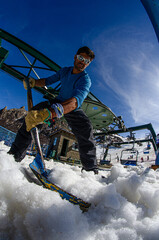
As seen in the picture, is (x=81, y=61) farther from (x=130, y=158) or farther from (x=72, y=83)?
(x=130, y=158)

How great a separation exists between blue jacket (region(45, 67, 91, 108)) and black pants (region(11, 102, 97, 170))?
406 millimetres

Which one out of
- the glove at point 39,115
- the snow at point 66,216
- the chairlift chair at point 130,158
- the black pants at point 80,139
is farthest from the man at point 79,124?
the chairlift chair at point 130,158

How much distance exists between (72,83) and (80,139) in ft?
3.56

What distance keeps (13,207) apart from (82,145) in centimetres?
171

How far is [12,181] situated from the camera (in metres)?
0.79

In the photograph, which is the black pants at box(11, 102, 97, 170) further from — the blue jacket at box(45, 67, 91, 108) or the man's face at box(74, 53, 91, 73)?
the man's face at box(74, 53, 91, 73)

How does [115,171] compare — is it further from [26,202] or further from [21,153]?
[21,153]

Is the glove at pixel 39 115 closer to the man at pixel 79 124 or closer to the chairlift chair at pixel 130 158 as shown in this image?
the man at pixel 79 124

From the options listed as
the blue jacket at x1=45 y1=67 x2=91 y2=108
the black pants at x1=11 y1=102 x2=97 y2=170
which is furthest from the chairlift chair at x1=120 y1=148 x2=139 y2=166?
the blue jacket at x1=45 y1=67 x2=91 y2=108

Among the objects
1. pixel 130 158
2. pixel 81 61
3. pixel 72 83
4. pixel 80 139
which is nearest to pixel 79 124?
pixel 80 139

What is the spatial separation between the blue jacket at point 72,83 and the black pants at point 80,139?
406mm

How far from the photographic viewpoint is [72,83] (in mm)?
2402

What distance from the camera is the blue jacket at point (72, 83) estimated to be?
1887 mm

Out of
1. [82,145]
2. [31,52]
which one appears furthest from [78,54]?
[31,52]
